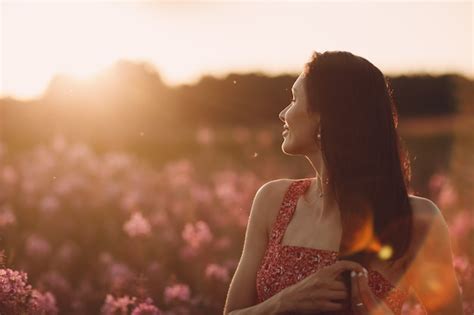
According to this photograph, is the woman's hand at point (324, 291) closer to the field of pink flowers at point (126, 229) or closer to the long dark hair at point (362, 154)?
the long dark hair at point (362, 154)

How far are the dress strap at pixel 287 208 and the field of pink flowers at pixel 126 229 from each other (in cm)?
85

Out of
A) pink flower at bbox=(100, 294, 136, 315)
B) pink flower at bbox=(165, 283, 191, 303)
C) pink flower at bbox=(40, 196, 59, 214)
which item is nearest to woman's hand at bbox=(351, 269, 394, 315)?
pink flower at bbox=(100, 294, 136, 315)

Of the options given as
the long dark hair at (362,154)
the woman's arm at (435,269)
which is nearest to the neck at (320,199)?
the long dark hair at (362,154)

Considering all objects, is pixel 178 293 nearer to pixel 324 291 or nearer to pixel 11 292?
pixel 11 292

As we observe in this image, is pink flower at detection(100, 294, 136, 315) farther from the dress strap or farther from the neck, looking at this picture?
the neck

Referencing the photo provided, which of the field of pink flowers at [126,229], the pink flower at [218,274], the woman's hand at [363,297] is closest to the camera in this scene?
the woman's hand at [363,297]

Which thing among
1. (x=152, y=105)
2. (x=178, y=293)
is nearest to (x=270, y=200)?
(x=178, y=293)

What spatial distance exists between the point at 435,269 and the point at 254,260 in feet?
2.54

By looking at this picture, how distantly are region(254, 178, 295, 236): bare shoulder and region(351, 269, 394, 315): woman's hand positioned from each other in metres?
0.70

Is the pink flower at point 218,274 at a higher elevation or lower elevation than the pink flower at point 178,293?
lower

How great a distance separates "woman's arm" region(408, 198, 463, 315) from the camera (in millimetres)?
3164

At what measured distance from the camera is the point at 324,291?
119 inches

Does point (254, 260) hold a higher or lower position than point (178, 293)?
higher

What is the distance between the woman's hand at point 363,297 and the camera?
9.73ft
